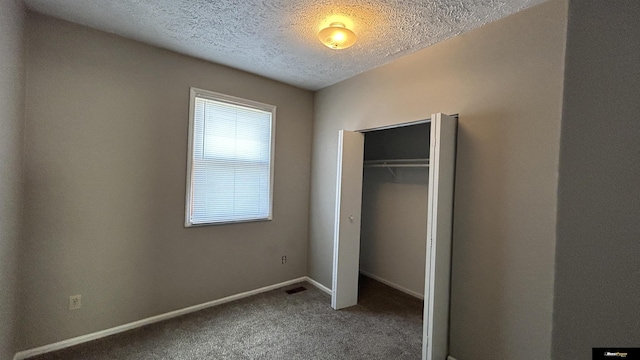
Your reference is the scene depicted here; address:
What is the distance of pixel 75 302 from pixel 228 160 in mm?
1759

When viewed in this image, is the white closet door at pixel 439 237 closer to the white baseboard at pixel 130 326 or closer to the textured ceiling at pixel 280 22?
the textured ceiling at pixel 280 22

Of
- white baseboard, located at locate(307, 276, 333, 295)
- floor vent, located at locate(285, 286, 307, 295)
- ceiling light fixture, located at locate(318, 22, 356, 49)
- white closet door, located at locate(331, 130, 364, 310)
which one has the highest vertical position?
ceiling light fixture, located at locate(318, 22, 356, 49)

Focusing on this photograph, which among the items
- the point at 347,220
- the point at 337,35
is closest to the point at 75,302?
the point at 347,220

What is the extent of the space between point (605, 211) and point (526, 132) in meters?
1.00

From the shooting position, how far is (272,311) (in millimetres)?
2691

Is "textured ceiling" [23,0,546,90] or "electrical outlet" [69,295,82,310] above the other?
"textured ceiling" [23,0,546,90]

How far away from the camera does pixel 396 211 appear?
350cm

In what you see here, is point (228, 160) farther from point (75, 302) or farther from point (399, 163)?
point (399, 163)

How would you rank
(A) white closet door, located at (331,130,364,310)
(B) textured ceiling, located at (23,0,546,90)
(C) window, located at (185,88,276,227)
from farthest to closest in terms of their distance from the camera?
(A) white closet door, located at (331,130,364,310) < (C) window, located at (185,88,276,227) < (B) textured ceiling, located at (23,0,546,90)

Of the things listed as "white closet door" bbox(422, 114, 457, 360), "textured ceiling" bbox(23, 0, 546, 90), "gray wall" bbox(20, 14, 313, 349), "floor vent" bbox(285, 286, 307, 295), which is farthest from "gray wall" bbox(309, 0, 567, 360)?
"gray wall" bbox(20, 14, 313, 349)

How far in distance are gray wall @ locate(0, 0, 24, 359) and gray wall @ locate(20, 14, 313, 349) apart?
12 centimetres

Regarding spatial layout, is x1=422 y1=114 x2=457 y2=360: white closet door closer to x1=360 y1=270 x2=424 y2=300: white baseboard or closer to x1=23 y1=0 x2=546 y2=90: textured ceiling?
x1=23 y1=0 x2=546 y2=90: textured ceiling

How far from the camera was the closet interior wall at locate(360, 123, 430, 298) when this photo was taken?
322 centimetres

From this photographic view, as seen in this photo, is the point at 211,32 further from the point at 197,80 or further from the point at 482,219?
the point at 482,219
